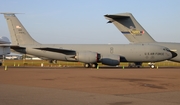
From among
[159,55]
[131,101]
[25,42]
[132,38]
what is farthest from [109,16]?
[131,101]

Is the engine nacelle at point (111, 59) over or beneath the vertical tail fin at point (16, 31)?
beneath

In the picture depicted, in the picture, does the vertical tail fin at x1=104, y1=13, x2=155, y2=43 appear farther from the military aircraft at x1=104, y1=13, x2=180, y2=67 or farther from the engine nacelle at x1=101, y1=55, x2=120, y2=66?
the engine nacelle at x1=101, y1=55, x2=120, y2=66

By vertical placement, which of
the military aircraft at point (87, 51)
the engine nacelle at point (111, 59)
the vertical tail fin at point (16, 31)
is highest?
the vertical tail fin at point (16, 31)

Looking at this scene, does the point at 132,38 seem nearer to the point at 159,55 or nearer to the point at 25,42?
the point at 159,55

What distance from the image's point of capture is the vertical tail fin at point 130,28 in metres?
47.8

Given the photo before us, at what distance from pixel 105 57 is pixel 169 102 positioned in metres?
33.0

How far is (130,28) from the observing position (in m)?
48.0

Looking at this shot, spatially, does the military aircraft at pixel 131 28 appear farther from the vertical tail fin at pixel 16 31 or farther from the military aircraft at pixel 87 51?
the vertical tail fin at pixel 16 31

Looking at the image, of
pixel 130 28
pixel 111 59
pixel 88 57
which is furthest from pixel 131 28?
pixel 88 57

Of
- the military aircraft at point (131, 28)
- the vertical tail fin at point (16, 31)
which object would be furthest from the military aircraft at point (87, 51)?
the military aircraft at point (131, 28)

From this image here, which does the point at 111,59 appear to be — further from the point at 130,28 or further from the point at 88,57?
the point at 130,28

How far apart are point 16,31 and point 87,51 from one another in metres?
11.5

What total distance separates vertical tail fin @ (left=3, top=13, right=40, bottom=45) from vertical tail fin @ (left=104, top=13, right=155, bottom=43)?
43.3 ft

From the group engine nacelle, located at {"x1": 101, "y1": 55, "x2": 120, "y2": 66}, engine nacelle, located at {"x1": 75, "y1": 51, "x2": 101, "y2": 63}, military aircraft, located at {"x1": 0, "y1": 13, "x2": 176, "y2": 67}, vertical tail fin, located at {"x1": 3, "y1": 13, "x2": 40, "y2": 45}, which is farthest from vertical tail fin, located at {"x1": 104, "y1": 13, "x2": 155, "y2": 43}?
vertical tail fin, located at {"x1": 3, "y1": 13, "x2": 40, "y2": 45}
